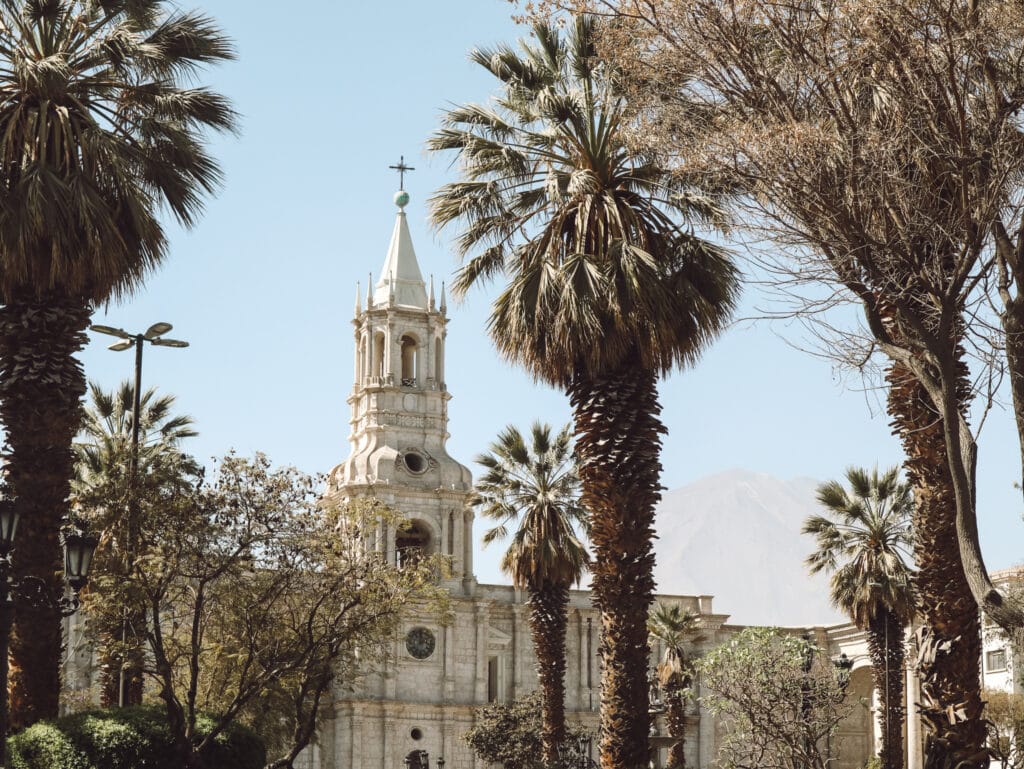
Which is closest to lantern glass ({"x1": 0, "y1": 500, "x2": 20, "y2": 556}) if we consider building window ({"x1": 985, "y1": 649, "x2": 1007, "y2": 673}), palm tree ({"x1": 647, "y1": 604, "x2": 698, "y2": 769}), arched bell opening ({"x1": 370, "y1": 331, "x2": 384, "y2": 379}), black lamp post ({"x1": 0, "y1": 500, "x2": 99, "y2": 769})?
black lamp post ({"x1": 0, "y1": 500, "x2": 99, "y2": 769})

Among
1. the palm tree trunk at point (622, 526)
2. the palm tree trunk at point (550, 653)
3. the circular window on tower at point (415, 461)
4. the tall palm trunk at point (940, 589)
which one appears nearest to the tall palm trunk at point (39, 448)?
the palm tree trunk at point (622, 526)

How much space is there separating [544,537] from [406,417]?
24035 mm

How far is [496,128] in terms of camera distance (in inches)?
1057

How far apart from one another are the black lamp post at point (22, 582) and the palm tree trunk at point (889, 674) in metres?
26.3

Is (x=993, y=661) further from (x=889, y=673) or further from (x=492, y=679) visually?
(x=492, y=679)

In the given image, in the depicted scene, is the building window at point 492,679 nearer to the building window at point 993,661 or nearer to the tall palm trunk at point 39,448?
the building window at point 993,661

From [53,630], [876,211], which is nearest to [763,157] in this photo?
[876,211]

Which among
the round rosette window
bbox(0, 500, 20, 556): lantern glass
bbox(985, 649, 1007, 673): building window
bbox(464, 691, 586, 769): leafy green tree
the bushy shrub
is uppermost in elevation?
bbox(0, 500, 20, 556): lantern glass

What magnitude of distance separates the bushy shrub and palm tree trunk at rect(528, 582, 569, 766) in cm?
1849

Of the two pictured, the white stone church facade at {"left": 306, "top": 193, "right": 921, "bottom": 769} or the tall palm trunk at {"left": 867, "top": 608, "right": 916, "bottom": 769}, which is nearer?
the tall palm trunk at {"left": 867, "top": 608, "right": 916, "bottom": 769}

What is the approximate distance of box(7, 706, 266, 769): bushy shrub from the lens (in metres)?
21.7

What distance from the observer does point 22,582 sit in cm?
2231

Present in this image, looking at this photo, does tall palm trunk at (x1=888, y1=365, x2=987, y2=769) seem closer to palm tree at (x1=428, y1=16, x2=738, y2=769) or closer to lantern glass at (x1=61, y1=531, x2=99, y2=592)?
palm tree at (x1=428, y1=16, x2=738, y2=769)

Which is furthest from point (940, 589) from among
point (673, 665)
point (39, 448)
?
point (673, 665)
